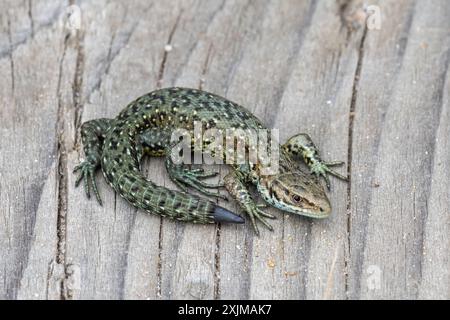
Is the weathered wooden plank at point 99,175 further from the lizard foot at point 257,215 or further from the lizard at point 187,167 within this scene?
the lizard foot at point 257,215

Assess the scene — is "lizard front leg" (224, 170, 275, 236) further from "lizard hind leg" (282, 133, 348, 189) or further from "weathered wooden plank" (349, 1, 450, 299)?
"weathered wooden plank" (349, 1, 450, 299)

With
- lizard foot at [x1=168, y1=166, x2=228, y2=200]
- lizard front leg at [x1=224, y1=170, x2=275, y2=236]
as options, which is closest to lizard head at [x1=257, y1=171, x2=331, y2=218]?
lizard front leg at [x1=224, y1=170, x2=275, y2=236]

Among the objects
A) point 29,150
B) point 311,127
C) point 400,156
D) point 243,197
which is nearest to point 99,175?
point 29,150

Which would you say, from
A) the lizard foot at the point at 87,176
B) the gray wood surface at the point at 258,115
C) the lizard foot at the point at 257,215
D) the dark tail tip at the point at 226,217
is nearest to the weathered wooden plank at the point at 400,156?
the gray wood surface at the point at 258,115

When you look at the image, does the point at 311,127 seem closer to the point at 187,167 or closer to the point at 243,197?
the point at 243,197

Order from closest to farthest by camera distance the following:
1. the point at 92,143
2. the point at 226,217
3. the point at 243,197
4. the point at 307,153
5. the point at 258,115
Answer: the point at 226,217 → the point at 243,197 → the point at 307,153 → the point at 92,143 → the point at 258,115
